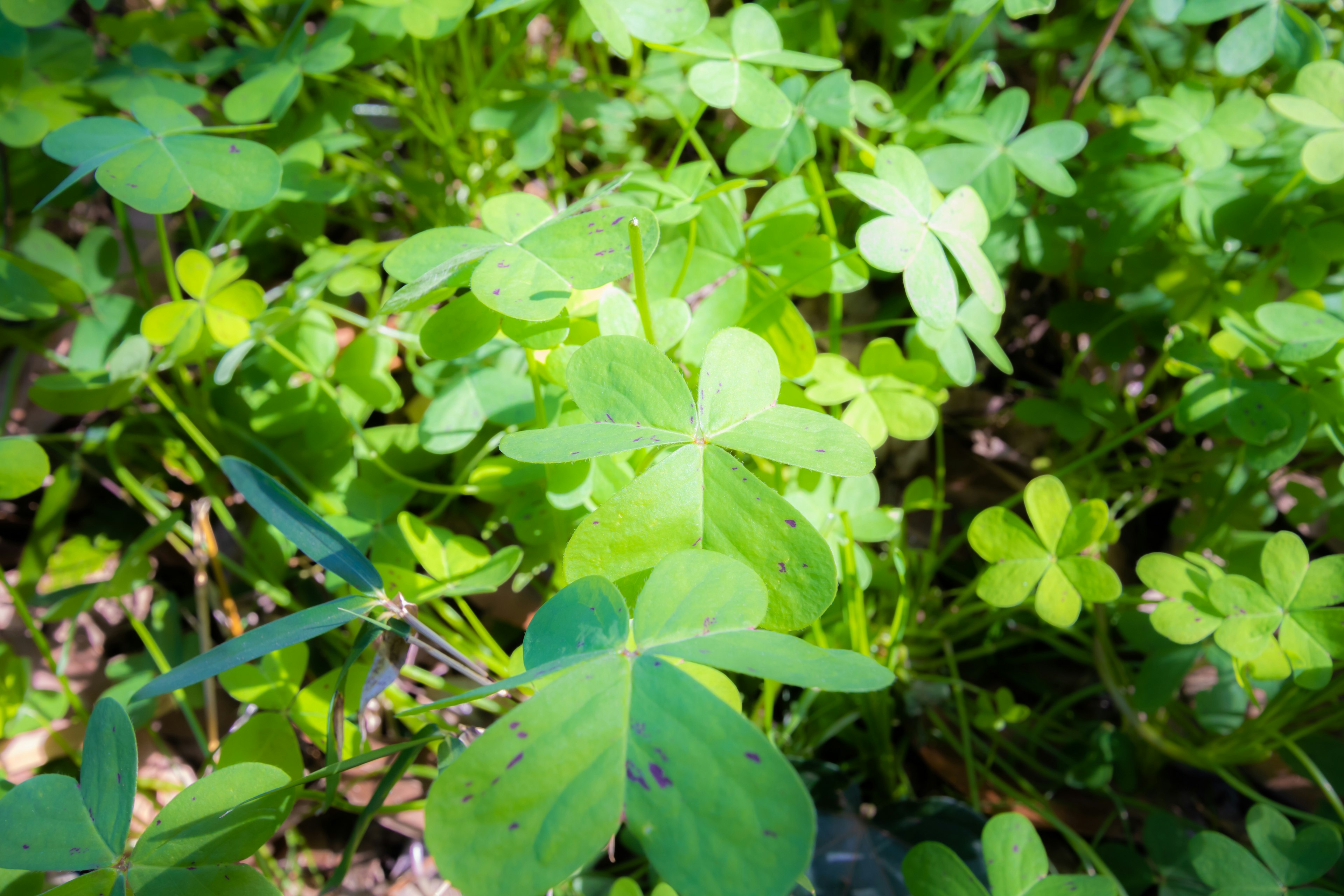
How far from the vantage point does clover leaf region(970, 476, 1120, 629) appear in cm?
109

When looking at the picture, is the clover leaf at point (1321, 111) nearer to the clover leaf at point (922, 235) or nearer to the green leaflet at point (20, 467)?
the clover leaf at point (922, 235)

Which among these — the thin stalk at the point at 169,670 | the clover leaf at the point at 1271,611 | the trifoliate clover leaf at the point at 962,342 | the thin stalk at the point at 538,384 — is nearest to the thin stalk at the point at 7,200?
the thin stalk at the point at 169,670

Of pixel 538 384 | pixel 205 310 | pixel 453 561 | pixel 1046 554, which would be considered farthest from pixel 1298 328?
pixel 205 310

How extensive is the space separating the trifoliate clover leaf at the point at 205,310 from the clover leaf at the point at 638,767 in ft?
2.86

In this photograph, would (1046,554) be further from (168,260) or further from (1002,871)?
(168,260)

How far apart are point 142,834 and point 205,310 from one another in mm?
793

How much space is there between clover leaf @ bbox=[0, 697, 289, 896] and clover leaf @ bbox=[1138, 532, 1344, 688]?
120 centimetres

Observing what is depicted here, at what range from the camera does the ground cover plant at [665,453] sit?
74cm

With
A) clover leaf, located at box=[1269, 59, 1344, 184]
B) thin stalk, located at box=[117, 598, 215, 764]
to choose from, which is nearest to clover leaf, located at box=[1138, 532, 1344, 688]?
clover leaf, located at box=[1269, 59, 1344, 184]

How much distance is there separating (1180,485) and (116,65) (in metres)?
2.49

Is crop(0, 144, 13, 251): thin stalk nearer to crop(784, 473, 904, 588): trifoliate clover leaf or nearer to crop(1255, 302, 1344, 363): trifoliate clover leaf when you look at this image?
crop(784, 473, 904, 588): trifoliate clover leaf

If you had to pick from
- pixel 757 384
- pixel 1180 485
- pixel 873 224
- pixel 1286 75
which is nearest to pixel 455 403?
pixel 757 384

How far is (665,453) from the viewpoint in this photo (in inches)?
31.3

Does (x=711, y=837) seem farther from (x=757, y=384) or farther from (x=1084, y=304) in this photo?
(x=1084, y=304)
